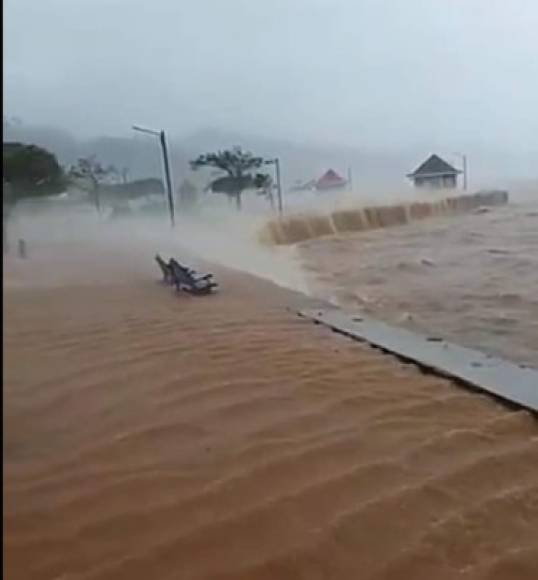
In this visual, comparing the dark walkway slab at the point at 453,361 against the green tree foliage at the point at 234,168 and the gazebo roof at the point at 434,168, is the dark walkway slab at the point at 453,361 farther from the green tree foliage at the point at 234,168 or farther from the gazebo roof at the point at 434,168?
the gazebo roof at the point at 434,168

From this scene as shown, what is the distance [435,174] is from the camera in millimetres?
34125

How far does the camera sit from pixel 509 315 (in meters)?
6.42

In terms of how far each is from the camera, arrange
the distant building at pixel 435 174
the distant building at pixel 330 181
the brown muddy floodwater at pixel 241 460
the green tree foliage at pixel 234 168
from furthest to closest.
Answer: the distant building at pixel 435 174 < the distant building at pixel 330 181 < the green tree foliage at pixel 234 168 < the brown muddy floodwater at pixel 241 460

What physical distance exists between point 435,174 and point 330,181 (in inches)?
176

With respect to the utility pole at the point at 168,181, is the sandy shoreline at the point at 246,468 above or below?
below

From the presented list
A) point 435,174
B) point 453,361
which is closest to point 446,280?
point 453,361

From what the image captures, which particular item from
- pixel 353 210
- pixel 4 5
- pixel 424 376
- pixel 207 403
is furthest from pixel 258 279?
pixel 353 210

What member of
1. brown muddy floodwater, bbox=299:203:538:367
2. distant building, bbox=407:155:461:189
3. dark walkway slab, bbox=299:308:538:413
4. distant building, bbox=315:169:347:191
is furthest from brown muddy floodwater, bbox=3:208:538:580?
distant building, bbox=407:155:461:189

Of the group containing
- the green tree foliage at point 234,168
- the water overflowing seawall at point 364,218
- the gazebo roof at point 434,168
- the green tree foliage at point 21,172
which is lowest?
the green tree foliage at point 21,172

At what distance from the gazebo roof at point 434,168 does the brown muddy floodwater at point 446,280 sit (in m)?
16.5

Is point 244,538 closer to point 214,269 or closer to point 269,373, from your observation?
point 269,373

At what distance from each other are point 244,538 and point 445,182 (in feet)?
109

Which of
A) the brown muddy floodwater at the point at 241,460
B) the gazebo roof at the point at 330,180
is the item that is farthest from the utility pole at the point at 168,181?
the gazebo roof at the point at 330,180

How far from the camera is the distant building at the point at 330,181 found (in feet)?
103
